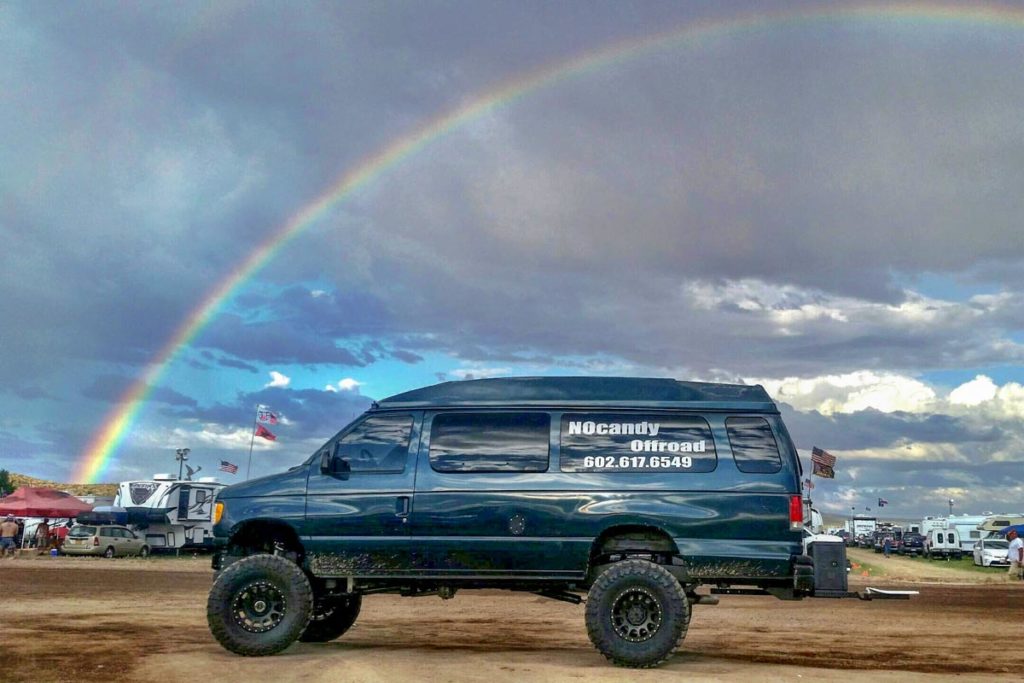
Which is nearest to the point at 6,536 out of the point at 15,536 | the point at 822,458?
the point at 15,536

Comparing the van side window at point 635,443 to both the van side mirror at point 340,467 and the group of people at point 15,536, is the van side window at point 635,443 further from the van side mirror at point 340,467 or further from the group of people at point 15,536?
the group of people at point 15,536

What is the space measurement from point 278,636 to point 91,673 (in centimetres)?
190

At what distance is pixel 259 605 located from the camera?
1030 cm

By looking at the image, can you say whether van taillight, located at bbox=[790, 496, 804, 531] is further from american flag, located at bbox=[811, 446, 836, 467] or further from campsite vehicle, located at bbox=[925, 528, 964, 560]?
campsite vehicle, located at bbox=[925, 528, 964, 560]

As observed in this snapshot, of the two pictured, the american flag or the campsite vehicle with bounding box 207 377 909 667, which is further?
the american flag

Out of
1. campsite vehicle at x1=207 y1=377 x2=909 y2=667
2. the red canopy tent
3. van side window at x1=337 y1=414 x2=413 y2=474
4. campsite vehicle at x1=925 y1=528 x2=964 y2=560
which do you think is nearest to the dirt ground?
campsite vehicle at x1=207 y1=377 x2=909 y2=667

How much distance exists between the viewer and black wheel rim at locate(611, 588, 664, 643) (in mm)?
9703

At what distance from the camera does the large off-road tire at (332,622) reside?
38.9 ft

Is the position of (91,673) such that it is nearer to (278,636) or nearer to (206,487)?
(278,636)

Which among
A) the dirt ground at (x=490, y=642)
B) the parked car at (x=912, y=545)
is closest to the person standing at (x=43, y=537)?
the dirt ground at (x=490, y=642)

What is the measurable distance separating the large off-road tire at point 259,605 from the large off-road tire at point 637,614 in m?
3.06

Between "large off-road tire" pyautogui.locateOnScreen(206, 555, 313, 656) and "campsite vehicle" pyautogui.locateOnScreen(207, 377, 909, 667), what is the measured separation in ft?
0.06

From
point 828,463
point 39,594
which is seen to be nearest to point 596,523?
point 828,463

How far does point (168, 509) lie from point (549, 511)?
34.2 metres
